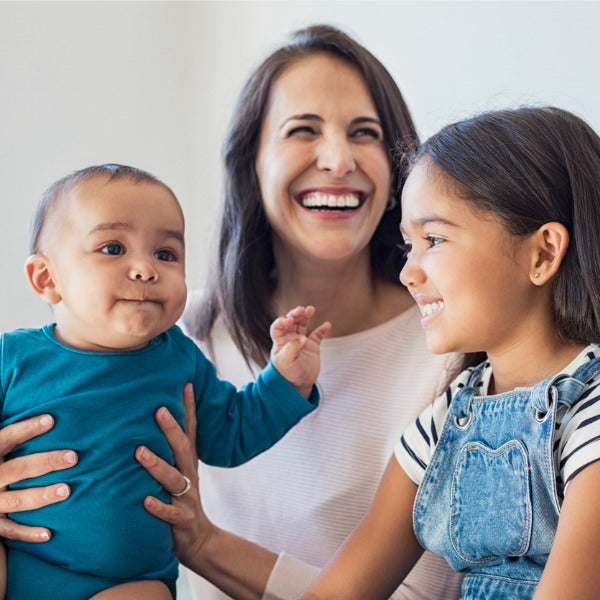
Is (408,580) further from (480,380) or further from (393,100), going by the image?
(393,100)

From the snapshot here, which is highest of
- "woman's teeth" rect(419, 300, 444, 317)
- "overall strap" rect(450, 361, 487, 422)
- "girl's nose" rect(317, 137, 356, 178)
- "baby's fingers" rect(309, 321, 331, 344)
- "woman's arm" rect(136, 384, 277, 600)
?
"girl's nose" rect(317, 137, 356, 178)

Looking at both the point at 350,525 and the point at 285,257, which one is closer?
the point at 350,525

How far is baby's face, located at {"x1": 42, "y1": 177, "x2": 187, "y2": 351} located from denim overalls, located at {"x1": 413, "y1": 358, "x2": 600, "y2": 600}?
1.62ft

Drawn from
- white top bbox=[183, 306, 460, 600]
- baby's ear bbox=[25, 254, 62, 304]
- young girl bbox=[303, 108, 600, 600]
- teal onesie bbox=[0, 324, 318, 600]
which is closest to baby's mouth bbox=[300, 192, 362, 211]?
white top bbox=[183, 306, 460, 600]

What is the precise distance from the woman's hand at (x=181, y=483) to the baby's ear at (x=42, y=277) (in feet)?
0.82

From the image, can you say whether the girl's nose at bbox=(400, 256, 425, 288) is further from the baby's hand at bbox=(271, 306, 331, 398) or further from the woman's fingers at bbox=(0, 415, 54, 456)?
the woman's fingers at bbox=(0, 415, 54, 456)

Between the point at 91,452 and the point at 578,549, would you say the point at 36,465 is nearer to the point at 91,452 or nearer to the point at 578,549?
the point at 91,452

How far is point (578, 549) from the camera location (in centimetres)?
107

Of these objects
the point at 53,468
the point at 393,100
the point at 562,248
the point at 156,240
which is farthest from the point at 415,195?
the point at 53,468

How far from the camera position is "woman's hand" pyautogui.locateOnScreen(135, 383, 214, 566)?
1347 mm

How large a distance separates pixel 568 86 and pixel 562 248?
750mm

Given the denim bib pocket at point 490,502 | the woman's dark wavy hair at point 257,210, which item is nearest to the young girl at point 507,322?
the denim bib pocket at point 490,502

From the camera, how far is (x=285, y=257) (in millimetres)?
1923

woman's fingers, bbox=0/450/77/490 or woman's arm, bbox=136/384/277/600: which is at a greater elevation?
woman's fingers, bbox=0/450/77/490
